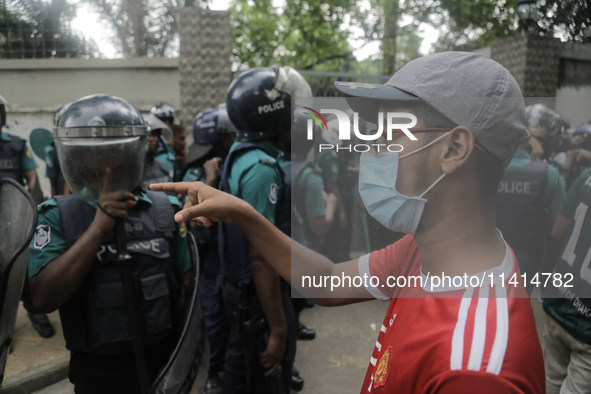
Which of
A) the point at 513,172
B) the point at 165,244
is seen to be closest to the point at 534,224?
the point at 513,172

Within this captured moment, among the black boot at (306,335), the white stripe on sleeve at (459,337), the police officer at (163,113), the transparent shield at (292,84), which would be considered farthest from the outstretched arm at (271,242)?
the police officer at (163,113)

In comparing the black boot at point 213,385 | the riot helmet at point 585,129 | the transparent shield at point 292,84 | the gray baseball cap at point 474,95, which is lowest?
the black boot at point 213,385

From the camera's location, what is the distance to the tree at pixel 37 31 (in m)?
7.73

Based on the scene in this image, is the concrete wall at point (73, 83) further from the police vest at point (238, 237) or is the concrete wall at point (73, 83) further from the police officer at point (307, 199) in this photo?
the police vest at point (238, 237)

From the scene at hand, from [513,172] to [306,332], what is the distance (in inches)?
96.9

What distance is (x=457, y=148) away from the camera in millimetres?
1043

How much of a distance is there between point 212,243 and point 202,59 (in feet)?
18.1

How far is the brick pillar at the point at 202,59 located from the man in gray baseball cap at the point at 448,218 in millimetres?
7301

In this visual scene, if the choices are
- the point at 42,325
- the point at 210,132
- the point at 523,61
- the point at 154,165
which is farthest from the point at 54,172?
the point at 523,61

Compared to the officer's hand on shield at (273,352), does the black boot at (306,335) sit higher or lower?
lower

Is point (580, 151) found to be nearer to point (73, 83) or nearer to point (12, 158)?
point (12, 158)

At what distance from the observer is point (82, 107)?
1.95 metres

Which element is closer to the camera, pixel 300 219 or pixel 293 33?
pixel 300 219

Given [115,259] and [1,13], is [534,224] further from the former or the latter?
[1,13]
